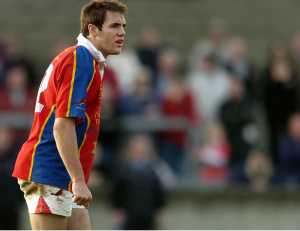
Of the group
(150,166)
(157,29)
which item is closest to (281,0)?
(157,29)

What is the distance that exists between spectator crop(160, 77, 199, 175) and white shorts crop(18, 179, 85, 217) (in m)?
6.39

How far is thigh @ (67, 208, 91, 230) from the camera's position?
25.1ft

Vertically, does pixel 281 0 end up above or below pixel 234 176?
above

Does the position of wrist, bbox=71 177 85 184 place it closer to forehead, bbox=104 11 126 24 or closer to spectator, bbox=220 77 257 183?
forehead, bbox=104 11 126 24

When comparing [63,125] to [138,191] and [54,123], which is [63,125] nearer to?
[54,123]

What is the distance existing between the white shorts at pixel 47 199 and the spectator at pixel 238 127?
678 cm

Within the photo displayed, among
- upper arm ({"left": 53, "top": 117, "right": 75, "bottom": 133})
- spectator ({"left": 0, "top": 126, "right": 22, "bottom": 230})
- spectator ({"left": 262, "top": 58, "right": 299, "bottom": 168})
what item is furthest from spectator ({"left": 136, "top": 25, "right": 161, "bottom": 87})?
upper arm ({"left": 53, "top": 117, "right": 75, "bottom": 133})

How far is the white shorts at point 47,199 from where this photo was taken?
7453 millimetres

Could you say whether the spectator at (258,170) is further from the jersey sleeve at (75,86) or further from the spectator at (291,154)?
the jersey sleeve at (75,86)

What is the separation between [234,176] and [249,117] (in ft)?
2.57

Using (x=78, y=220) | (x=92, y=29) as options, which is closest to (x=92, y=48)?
(x=92, y=29)

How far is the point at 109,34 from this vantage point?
24.5ft

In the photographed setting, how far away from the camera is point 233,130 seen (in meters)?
14.3

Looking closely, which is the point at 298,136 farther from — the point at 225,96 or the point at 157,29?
the point at 157,29
